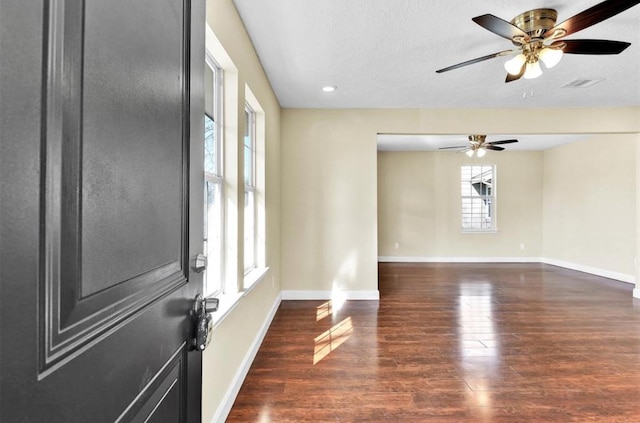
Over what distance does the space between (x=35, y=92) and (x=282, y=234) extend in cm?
414

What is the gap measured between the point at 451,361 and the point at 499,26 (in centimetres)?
245

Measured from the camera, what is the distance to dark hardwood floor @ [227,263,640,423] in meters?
2.04

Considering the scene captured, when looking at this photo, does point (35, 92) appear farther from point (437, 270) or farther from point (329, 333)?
point (437, 270)

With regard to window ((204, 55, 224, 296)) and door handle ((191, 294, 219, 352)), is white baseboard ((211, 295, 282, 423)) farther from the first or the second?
door handle ((191, 294, 219, 352))

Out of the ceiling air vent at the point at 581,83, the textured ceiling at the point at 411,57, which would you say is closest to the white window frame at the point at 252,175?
the textured ceiling at the point at 411,57

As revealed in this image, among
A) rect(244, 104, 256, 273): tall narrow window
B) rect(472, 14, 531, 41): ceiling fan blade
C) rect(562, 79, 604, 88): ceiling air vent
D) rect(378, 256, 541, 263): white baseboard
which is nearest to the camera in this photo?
rect(472, 14, 531, 41): ceiling fan blade

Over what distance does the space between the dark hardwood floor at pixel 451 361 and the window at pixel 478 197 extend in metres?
3.23

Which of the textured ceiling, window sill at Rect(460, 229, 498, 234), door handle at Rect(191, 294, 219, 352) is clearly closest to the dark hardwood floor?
door handle at Rect(191, 294, 219, 352)

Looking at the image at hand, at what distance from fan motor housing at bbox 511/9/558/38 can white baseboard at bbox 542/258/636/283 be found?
17.0 feet

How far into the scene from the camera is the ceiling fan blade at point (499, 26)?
6.48 ft

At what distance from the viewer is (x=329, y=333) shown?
3250 mm

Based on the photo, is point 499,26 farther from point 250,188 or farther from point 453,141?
point 453,141

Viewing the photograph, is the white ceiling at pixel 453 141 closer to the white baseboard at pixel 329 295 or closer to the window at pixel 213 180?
the white baseboard at pixel 329 295

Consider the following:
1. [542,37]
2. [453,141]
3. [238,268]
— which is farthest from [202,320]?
[453,141]
